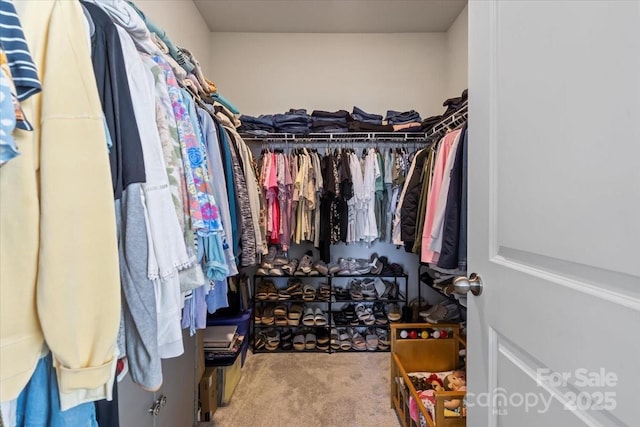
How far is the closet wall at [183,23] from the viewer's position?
166cm

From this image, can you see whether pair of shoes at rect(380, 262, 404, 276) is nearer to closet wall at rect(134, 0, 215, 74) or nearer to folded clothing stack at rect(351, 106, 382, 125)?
folded clothing stack at rect(351, 106, 382, 125)

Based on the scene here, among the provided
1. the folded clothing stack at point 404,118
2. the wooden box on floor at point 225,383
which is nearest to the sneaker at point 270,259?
the wooden box on floor at point 225,383

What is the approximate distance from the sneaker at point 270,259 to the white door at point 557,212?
1.90m

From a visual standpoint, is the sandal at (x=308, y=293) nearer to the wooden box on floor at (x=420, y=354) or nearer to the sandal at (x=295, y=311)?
the sandal at (x=295, y=311)

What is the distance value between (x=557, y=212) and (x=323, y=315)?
223cm

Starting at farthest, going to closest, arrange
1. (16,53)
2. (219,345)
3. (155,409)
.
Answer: (219,345)
(155,409)
(16,53)

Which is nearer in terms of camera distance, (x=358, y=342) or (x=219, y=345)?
(x=219, y=345)

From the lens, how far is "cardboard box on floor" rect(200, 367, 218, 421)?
1583mm

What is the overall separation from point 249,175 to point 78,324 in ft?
3.98

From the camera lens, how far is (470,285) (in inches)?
30.2

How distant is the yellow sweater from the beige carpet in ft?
4.81

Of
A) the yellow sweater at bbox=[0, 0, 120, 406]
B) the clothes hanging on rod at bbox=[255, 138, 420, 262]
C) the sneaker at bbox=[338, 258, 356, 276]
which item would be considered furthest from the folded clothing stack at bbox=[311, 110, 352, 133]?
the yellow sweater at bbox=[0, 0, 120, 406]

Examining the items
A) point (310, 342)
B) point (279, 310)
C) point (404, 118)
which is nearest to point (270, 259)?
point (279, 310)

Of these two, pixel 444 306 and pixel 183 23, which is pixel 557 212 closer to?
pixel 444 306
